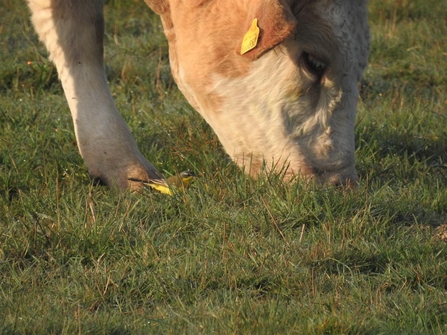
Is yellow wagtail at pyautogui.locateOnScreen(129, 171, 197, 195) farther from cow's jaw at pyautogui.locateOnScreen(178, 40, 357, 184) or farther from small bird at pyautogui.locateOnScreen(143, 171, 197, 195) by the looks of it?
cow's jaw at pyautogui.locateOnScreen(178, 40, 357, 184)

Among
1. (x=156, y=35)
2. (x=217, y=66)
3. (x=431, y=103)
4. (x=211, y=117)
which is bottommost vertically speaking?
(x=431, y=103)

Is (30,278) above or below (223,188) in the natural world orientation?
above

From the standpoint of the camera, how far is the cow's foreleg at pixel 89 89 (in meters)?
4.62

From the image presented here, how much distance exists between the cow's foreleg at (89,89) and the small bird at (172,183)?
0.09m

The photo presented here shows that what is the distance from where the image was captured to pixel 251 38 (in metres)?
3.88

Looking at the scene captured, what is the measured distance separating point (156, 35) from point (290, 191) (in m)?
3.67

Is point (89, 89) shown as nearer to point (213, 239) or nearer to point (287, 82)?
point (287, 82)

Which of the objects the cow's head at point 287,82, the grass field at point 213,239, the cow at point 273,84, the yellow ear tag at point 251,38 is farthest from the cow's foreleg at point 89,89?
the yellow ear tag at point 251,38

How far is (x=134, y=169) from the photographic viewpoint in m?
4.58

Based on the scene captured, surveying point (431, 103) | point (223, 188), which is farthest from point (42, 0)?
point (431, 103)

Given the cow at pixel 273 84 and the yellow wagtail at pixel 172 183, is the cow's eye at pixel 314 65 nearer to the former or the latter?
the cow at pixel 273 84

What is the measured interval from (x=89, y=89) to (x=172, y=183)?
0.76 m

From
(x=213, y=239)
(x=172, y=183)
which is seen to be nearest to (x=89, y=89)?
(x=172, y=183)

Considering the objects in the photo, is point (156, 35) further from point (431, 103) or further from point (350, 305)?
point (350, 305)
